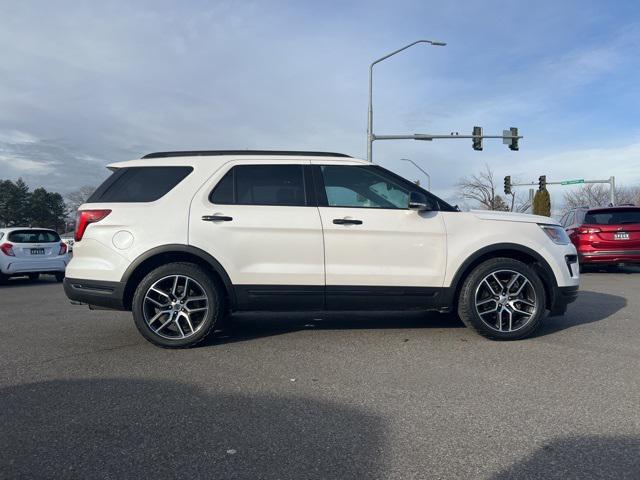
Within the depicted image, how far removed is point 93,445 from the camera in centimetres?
269

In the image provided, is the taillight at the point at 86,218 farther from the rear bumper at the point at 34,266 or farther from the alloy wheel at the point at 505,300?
the rear bumper at the point at 34,266

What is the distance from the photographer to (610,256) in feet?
35.5

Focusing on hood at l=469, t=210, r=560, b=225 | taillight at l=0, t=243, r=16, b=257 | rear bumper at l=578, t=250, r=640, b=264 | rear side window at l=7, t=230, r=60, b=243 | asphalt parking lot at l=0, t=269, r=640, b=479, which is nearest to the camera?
asphalt parking lot at l=0, t=269, r=640, b=479

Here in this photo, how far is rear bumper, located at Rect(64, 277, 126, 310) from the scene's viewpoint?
466 cm

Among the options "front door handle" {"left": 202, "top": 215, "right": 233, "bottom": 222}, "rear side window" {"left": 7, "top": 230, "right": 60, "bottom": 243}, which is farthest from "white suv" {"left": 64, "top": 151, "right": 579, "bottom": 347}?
"rear side window" {"left": 7, "top": 230, "right": 60, "bottom": 243}

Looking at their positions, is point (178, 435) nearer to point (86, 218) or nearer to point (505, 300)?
point (86, 218)

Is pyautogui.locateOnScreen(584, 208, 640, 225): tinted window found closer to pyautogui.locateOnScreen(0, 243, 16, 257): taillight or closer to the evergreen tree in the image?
pyautogui.locateOnScreen(0, 243, 16, 257): taillight

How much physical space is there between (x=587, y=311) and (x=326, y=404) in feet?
15.4

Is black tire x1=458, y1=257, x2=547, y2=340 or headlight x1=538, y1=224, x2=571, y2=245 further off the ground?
headlight x1=538, y1=224, x2=571, y2=245

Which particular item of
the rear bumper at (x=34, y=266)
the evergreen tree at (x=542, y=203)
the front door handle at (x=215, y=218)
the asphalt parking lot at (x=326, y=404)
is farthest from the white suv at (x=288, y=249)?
the evergreen tree at (x=542, y=203)

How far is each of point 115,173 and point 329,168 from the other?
7.06 ft

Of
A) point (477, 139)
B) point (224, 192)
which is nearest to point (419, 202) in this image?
point (224, 192)

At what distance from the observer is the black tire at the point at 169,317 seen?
15.1ft

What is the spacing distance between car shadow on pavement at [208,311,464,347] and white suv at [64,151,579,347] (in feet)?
2.20
